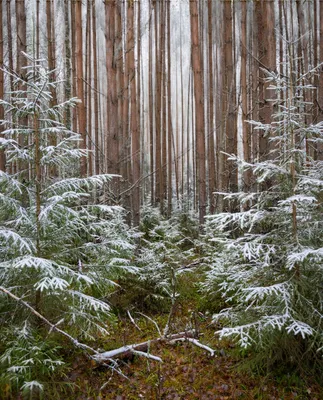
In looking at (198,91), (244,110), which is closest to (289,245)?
(198,91)

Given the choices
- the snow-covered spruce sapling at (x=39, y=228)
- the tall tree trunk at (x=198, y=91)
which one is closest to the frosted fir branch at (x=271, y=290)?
the snow-covered spruce sapling at (x=39, y=228)

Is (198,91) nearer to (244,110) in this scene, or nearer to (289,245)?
(244,110)

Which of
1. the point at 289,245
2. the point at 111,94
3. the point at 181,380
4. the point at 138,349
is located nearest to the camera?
the point at 289,245

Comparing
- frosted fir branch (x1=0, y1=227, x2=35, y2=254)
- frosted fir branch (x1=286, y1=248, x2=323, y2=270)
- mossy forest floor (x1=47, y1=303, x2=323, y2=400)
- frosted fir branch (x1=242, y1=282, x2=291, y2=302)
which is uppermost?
frosted fir branch (x1=0, y1=227, x2=35, y2=254)

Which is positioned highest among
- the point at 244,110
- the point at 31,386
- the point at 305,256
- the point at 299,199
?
the point at 244,110

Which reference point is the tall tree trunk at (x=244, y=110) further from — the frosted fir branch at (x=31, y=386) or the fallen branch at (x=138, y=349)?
the frosted fir branch at (x=31, y=386)

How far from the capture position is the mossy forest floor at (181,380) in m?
3.11

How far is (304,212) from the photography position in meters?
3.24

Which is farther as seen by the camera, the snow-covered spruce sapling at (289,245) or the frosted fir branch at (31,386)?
the snow-covered spruce sapling at (289,245)

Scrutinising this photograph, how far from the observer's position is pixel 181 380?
11.1ft

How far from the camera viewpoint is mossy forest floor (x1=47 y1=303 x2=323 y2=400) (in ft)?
10.2

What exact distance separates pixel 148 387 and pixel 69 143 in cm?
266

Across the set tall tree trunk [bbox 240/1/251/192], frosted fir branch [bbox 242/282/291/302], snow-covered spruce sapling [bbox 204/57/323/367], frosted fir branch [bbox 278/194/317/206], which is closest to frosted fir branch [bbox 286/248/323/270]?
snow-covered spruce sapling [bbox 204/57/323/367]

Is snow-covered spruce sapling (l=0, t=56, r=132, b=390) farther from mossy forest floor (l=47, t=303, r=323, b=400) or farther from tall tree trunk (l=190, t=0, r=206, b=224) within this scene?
tall tree trunk (l=190, t=0, r=206, b=224)
